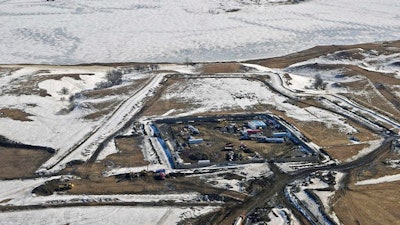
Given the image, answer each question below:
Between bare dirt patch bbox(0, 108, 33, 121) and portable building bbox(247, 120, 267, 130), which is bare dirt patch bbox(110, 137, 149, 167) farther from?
bare dirt patch bbox(0, 108, 33, 121)

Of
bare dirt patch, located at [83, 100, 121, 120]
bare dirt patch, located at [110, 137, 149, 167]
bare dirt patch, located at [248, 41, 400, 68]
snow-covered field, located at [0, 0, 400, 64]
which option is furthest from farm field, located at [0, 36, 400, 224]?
snow-covered field, located at [0, 0, 400, 64]

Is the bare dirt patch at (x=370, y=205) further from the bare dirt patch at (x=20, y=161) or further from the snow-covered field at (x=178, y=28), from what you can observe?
the snow-covered field at (x=178, y=28)

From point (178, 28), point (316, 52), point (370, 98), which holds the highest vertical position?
point (178, 28)

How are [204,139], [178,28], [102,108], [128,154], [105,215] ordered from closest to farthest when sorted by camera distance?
[105,215] → [128,154] → [204,139] → [102,108] → [178,28]

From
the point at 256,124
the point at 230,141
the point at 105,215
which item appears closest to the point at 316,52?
the point at 256,124

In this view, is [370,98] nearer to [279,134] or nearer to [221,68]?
[279,134]

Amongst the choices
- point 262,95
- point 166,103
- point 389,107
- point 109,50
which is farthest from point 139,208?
point 109,50

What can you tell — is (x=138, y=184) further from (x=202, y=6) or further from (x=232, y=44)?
(x=202, y=6)
